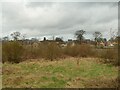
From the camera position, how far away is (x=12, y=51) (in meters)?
23.4

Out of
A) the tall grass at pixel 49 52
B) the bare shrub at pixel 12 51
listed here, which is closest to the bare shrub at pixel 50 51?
the tall grass at pixel 49 52

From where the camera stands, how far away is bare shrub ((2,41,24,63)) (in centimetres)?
2289

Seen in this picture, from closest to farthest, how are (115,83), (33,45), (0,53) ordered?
(115,83)
(0,53)
(33,45)

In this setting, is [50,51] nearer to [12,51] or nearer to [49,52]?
[49,52]

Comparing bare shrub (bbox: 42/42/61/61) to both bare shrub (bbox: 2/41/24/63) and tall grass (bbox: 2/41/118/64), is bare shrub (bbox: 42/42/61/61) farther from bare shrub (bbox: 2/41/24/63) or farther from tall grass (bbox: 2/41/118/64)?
bare shrub (bbox: 2/41/24/63)

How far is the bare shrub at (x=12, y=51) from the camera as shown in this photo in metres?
22.9

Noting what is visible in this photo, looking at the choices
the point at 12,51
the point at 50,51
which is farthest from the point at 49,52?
the point at 12,51

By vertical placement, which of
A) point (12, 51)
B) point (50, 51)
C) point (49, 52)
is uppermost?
point (12, 51)

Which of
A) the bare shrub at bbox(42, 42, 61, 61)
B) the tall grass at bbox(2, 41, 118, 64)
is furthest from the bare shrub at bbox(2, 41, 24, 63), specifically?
the bare shrub at bbox(42, 42, 61, 61)

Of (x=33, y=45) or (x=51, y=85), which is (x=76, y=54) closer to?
(x=33, y=45)

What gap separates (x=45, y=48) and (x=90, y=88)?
16.8 meters

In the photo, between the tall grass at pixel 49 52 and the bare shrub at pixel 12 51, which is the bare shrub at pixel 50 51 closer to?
the tall grass at pixel 49 52

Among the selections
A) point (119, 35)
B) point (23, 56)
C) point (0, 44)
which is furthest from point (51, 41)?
point (119, 35)

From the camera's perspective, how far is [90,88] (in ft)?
30.2
